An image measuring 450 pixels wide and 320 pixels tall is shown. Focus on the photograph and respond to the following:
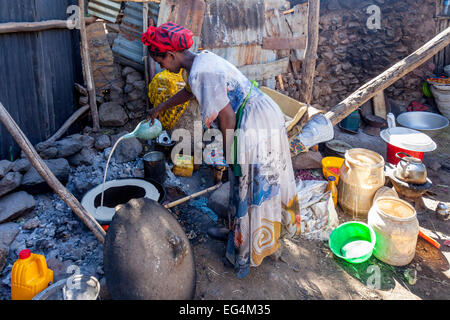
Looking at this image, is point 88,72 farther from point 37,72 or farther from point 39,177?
point 39,177

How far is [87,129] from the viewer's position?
5211 mm

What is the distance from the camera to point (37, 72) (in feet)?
13.6

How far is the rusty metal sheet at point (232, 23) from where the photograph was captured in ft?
17.6

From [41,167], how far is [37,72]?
222cm

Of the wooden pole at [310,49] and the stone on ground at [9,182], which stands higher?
A: the wooden pole at [310,49]

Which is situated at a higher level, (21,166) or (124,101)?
(124,101)

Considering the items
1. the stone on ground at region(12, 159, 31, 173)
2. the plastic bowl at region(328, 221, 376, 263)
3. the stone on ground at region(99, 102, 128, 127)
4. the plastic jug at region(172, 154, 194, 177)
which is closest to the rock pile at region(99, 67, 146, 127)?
the stone on ground at region(99, 102, 128, 127)

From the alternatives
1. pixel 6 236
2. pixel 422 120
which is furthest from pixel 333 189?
pixel 422 120

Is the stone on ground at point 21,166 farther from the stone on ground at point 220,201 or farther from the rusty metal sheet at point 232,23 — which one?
the rusty metal sheet at point 232,23

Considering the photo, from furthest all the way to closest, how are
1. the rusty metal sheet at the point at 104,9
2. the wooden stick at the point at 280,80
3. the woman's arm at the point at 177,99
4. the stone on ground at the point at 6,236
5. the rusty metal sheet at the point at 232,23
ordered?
the wooden stick at the point at 280,80 → the rusty metal sheet at the point at 232,23 → the rusty metal sheet at the point at 104,9 → the woman's arm at the point at 177,99 → the stone on ground at the point at 6,236

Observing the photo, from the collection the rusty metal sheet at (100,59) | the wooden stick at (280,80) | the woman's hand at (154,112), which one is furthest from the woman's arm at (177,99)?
the wooden stick at (280,80)

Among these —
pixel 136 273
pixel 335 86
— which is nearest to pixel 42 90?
pixel 136 273

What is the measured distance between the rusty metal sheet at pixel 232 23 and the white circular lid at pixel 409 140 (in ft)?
9.07

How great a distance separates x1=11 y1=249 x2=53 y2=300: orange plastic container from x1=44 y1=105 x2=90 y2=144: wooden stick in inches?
85.1
